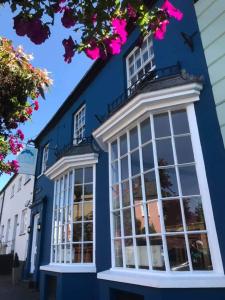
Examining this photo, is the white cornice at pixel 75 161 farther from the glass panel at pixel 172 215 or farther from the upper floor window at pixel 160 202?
the glass panel at pixel 172 215

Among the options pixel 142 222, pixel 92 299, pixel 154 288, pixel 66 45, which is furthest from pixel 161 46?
pixel 92 299

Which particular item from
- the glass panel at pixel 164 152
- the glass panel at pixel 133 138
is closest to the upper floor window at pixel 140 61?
the glass panel at pixel 133 138

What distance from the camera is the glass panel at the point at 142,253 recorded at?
469cm

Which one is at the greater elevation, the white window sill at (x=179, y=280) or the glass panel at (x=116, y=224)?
Answer: the glass panel at (x=116, y=224)

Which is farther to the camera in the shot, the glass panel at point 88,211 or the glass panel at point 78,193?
the glass panel at point 78,193

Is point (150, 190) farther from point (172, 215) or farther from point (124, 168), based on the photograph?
point (124, 168)

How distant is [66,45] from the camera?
7.70 ft

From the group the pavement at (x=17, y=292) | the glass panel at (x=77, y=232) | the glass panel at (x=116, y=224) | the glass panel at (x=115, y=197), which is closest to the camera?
the glass panel at (x=116, y=224)

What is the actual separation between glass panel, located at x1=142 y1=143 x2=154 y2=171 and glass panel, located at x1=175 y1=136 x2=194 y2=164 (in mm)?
495

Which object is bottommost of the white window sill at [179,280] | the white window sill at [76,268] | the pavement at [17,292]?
the pavement at [17,292]

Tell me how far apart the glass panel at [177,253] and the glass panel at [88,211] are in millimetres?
3555

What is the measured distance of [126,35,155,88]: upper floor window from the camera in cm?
674

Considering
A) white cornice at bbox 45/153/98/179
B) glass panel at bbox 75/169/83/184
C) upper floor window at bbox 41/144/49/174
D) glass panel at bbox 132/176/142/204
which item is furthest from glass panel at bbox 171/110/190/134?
upper floor window at bbox 41/144/49/174

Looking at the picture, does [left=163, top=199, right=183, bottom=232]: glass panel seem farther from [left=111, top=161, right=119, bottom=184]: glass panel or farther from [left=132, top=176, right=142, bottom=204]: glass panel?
[left=111, top=161, right=119, bottom=184]: glass panel
